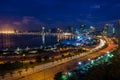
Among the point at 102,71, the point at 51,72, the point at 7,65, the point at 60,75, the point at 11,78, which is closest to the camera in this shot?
the point at 102,71

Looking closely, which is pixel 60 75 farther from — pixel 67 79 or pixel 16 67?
pixel 16 67

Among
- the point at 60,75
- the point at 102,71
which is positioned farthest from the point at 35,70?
the point at 102,71

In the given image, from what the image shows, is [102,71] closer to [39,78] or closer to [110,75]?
[110,75]

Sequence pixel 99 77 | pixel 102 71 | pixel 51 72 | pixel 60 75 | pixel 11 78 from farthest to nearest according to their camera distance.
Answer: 1. pixel 51 72
2. pixel 11 78
3. pixel 60 75
4. pixel 102 71
5. pixel 99 77

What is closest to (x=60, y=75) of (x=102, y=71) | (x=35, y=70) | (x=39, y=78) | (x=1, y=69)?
(x=102, y=71)

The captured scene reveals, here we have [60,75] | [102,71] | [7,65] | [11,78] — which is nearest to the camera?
[102,71]

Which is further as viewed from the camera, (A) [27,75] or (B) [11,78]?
(A) [27,75]

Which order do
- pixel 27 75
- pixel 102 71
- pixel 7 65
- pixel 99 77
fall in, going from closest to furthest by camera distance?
pixel 99 77, pixel 102 71, pixel 27 75, pixel 7 65

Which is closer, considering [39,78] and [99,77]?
[99,77]
